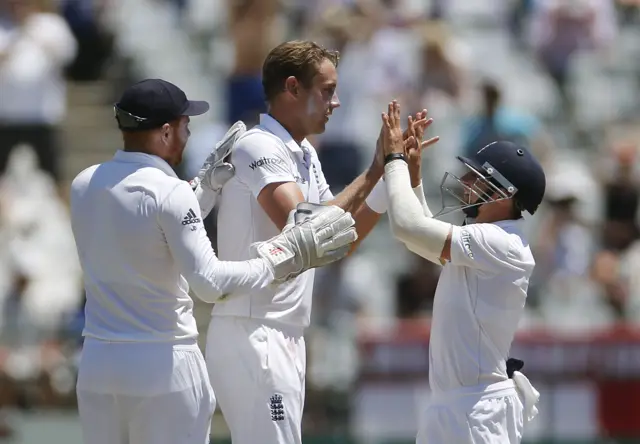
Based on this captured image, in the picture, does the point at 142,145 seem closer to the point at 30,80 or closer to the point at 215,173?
the point at 215,173

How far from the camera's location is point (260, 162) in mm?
5730

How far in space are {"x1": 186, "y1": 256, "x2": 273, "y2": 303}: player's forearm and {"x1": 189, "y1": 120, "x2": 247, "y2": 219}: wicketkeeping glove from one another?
632mm

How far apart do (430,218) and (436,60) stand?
7521 millimetres

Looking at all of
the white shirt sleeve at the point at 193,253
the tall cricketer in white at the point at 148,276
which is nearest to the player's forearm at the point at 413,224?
the tall cricketer in white at the point at 148,276

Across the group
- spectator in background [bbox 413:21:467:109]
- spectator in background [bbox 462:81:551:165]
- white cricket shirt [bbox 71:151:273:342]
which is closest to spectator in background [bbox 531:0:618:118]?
spectator in background [bbox 413:21:467:109]

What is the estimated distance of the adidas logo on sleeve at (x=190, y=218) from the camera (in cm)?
519

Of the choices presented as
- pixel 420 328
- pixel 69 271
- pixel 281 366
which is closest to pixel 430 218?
pixel 281 366

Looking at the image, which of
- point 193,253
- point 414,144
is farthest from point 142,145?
point 414,144

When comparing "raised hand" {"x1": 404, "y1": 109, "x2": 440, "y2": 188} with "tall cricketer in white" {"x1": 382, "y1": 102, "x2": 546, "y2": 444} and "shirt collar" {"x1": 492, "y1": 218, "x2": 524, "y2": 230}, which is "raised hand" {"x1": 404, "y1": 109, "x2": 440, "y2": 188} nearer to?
"tall cricketer in white" {"x1": 382, "y1": 102, "x2": 546, "y2": 444}

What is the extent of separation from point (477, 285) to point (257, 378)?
960 millimetres

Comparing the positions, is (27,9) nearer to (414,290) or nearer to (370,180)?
(414,290)

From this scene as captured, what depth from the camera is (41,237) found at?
12039mm

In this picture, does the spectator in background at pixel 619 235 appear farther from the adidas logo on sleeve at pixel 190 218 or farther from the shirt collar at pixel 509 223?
the adidas logo on sleeve at pixel 190 218

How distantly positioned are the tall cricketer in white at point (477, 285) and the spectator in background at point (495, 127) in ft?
18.9
